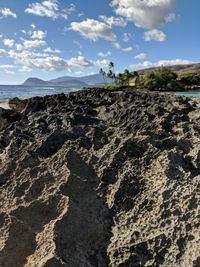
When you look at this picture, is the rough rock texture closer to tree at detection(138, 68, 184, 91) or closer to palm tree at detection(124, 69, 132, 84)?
tree at detection(138, 68, 184, 91)

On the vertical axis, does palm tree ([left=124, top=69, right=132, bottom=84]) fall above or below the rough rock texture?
below

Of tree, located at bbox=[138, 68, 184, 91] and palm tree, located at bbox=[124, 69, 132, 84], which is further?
palm tree, located at bbox=[124, 69, 132, 84]

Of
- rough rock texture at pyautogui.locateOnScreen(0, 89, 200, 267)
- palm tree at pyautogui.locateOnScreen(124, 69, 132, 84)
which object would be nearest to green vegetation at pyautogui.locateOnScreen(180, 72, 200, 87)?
palm tree at pyautogui.locateOnScreen(124, 69, 132, 84)

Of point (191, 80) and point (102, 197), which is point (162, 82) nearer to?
point (191, 80)

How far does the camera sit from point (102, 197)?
702 cm

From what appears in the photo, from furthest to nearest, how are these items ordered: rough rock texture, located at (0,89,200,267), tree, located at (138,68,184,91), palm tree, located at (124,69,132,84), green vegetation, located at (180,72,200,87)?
1. palm tree, located at (124,69,132,84)
2. green vegetation, located at (180,72,200,87)
3. tree, located at (138,68,184,91)
4. rough rock texture, located at (0,89,200,267)

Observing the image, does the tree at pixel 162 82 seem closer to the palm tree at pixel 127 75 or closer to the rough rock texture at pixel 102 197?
the palm tree at pixel 127 75

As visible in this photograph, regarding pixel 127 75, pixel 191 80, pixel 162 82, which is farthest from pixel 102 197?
pixel 127 75

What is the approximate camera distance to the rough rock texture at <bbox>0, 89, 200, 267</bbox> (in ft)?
19.5

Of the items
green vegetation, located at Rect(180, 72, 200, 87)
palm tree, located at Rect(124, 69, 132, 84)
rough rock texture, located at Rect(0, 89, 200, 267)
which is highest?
rough rock texture, located at Rect(0, 89, 200, 267)

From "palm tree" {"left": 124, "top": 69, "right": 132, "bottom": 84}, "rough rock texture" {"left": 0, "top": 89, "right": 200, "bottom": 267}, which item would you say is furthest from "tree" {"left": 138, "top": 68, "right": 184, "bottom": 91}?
"rough rock texture" {"left": 0, "top": 89, "right": 200, "bottom": 267}

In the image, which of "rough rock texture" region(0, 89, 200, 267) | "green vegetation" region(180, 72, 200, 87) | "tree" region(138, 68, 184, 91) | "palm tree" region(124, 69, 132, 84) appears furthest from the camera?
"palm tree" region(124, 69, 132, 84)

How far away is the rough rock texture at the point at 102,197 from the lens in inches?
234

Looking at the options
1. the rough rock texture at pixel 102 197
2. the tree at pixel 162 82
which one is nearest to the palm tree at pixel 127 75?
the tree at pixel 162 82
